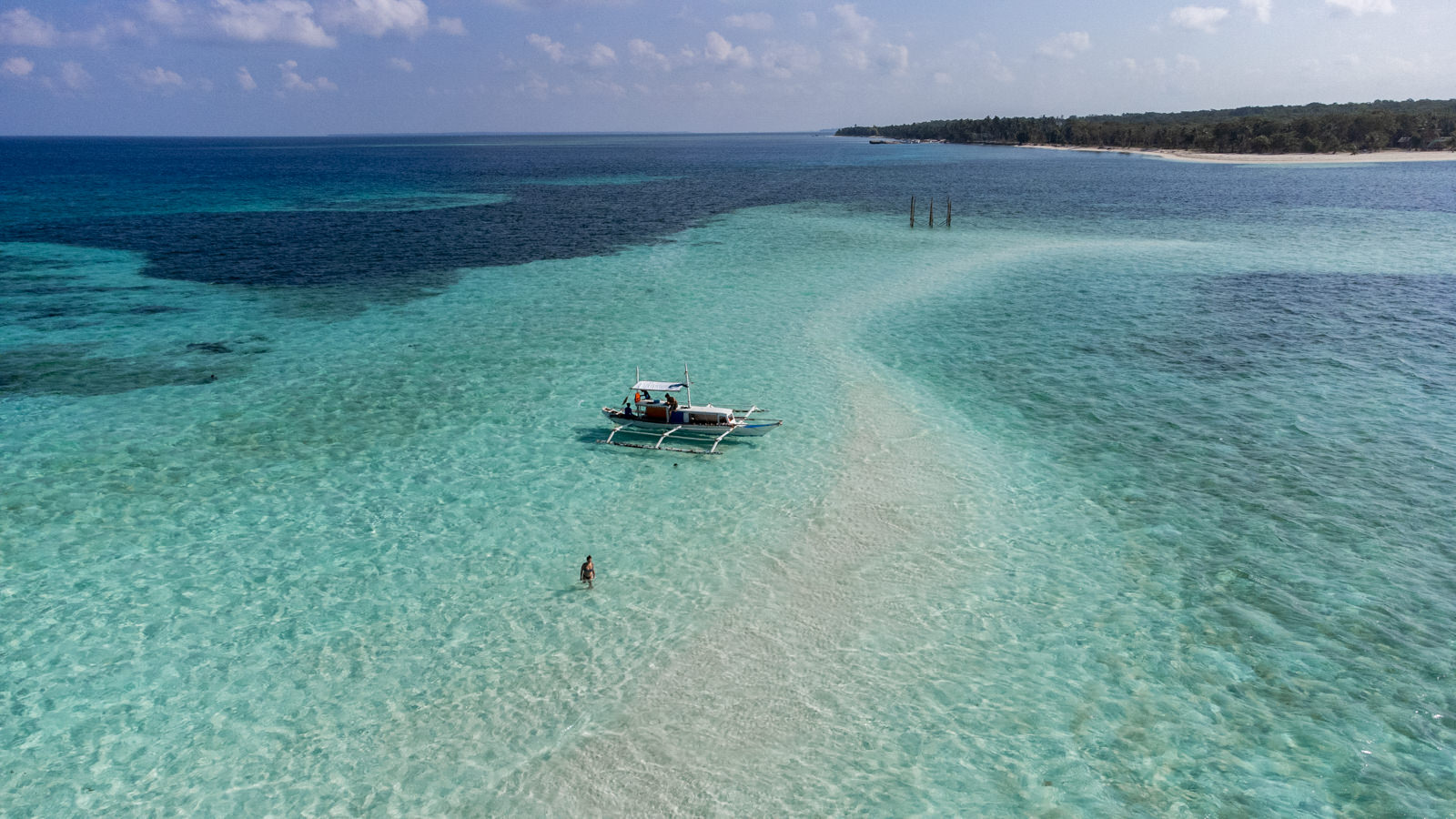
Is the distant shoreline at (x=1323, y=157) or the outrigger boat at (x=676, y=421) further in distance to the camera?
the distant shoreline at (x=1323, y=157)

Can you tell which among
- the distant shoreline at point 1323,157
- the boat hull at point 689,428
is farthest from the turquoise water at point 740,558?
the distant shoreline at point 1323,157

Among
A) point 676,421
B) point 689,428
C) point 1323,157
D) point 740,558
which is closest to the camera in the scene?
point 740,558

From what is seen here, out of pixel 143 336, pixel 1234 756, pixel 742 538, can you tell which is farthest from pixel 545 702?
pixel 143 336

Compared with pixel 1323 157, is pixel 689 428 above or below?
below

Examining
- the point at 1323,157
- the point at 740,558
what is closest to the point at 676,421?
the point at 740,558

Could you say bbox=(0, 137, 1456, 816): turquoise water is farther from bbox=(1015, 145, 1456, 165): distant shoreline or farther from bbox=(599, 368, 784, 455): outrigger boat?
bbox=(1015, 145, 1456, 165): distant shoreline

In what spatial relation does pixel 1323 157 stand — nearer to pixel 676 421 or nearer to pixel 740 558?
pixel 676 421

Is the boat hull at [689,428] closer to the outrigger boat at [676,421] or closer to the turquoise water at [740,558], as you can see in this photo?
the outrigger boat at [676,421]
